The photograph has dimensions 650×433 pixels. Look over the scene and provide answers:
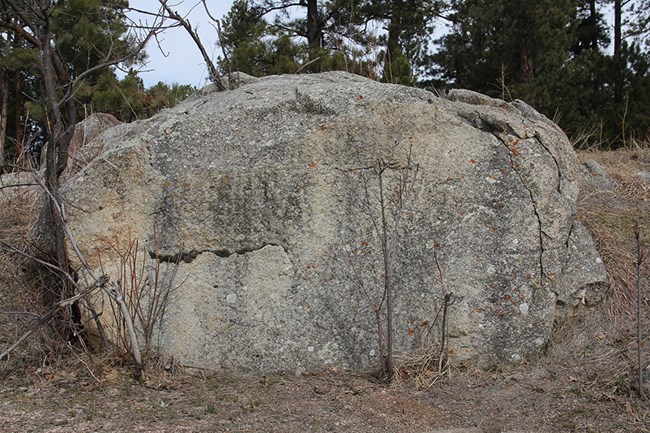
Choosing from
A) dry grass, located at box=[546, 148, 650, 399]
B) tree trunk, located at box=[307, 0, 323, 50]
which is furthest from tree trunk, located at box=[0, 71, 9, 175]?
tree trunk, located at box=[307, 0, 323, 50]

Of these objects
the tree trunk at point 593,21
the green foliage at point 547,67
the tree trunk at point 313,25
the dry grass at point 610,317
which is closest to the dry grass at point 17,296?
the dry grass at point 610,317

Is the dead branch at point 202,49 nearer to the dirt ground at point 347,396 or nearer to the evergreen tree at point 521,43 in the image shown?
the dirt ground at point 347,396

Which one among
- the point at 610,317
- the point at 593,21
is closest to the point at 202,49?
the point at 610,317

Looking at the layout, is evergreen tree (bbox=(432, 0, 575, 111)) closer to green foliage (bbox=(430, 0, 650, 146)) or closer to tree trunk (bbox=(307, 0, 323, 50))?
green foliage (bbox=(430, 0, 650, 146))

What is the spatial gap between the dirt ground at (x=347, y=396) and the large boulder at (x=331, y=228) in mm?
193

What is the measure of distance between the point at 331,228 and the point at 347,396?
1.15 meters

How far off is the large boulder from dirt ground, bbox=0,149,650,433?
0.19 meters

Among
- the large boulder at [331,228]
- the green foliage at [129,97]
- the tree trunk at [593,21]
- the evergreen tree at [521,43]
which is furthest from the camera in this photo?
the tree trunk at [593,21]

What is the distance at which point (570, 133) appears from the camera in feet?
47.4

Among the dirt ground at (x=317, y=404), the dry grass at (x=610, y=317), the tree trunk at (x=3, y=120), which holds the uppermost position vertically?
the tree trunk at (x=3, y=120)

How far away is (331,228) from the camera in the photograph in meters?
4.86

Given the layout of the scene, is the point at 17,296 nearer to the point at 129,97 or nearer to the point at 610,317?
the point at 610,317

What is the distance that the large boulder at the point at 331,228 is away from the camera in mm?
4707

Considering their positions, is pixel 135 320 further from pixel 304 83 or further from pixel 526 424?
pixel 526 424
